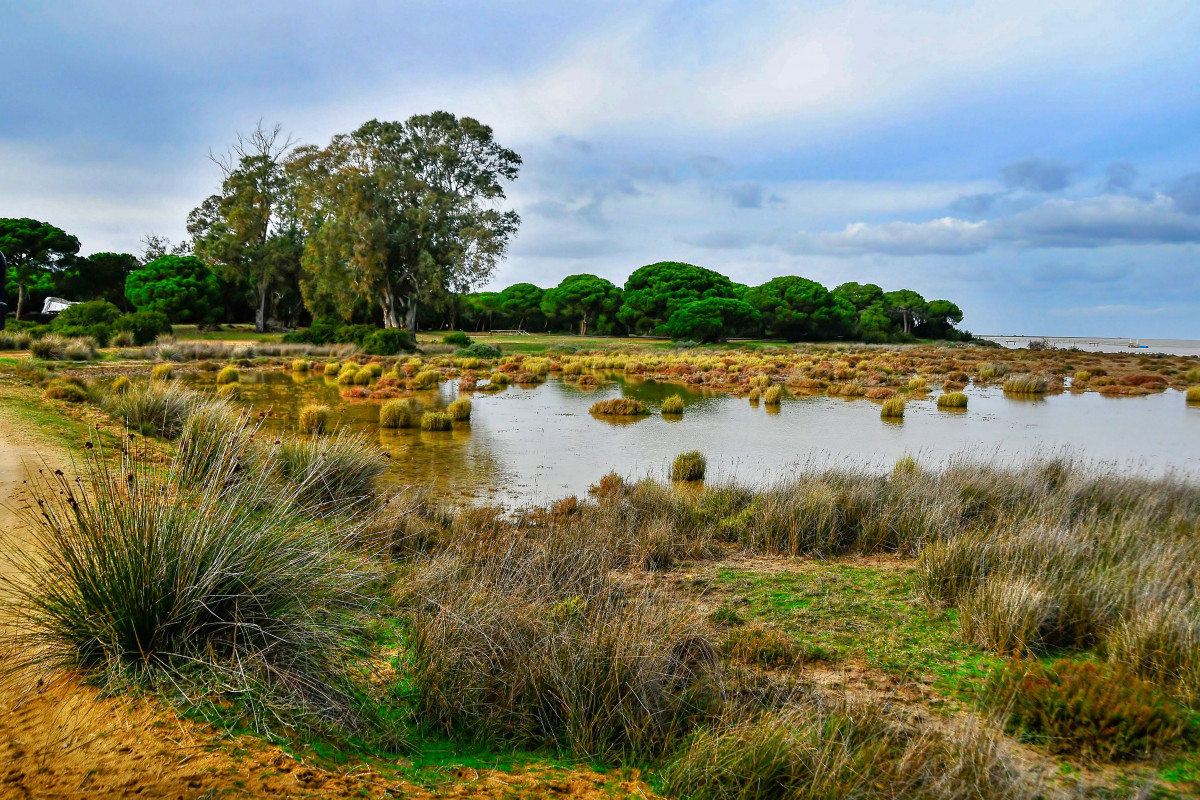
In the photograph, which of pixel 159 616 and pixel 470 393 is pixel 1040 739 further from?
pixel 470 393

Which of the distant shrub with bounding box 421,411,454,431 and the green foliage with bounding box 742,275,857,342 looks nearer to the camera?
the distant shrub with bounding box 421,411,454,431

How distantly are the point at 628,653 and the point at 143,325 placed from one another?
37783 mm

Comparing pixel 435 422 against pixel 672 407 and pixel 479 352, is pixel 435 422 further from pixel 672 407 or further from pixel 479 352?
pixel 479 352

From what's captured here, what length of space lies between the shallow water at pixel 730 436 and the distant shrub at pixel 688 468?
0.28 meters

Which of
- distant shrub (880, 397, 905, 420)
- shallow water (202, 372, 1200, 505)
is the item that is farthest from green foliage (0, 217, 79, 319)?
distant shrub (880, 397, 905, 420)

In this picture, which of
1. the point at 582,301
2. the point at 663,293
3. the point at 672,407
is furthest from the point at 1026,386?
the point at 582,301

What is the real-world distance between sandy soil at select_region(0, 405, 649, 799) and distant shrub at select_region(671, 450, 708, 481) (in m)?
7.59

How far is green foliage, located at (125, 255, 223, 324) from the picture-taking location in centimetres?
4125

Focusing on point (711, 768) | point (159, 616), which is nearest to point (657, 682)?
point (711, 768)

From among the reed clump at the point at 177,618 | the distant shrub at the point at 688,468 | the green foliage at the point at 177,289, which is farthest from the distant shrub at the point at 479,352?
the reed clump at the point at 177,618

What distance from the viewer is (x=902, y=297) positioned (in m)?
72.9

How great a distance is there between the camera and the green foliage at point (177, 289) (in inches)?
1624

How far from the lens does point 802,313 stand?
206ft

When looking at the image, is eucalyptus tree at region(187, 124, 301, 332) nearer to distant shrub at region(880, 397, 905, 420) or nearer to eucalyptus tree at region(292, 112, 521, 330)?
eucalyptus tree at region(292, 112, 521, 330)
